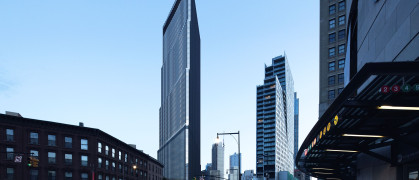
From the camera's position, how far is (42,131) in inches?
2158

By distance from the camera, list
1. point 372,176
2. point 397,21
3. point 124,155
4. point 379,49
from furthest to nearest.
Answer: point 124,155 < point 372,176 < point 379,49 < point 397,21

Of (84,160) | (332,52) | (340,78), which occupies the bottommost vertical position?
(84,160)

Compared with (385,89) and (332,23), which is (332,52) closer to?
(332,23)

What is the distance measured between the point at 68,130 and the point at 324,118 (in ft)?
177

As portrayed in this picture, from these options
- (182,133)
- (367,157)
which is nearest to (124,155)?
(367,157)

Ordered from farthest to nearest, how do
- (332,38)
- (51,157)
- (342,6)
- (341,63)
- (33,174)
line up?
1. (332,38)
2. (342,6)
3. (341,63)
4. (51,157)
5. (33,174)

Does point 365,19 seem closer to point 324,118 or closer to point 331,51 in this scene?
point 324,118

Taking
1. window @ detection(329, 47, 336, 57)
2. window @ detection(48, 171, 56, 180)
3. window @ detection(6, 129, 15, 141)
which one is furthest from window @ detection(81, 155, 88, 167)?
window @ detection(329, 47, 336, 57)

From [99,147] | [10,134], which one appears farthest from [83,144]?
[10,134]

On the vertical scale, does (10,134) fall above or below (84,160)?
above

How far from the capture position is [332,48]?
6738 cm

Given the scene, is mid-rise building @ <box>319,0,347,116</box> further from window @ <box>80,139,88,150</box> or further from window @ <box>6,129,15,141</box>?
window @ <box>6,129,15,141</box>

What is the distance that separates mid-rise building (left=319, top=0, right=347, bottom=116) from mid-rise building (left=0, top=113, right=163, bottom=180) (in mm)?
39899

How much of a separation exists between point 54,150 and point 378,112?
182ft
